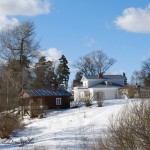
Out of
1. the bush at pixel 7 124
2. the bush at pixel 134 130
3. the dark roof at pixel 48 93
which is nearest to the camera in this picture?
the bush at pixel 134 130

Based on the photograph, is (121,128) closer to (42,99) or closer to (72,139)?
(72,139)

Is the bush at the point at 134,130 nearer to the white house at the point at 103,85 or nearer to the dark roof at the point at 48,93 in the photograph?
the dark roof at the point at 48,93

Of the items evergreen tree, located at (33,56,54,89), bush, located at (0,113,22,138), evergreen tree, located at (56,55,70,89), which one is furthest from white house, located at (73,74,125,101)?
bush, located at (0,113,22,138)

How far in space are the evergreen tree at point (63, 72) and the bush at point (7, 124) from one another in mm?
61072

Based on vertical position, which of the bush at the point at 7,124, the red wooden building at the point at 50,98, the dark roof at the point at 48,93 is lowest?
the bush at the point at 7,124

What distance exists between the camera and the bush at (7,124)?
28.0 m

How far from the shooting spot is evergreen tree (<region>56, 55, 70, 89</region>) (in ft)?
308

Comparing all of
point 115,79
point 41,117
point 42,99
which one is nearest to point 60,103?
point 42,99

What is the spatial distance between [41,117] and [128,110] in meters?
33.8

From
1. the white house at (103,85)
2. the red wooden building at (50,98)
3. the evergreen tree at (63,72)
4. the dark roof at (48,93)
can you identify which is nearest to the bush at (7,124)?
the red wooden building at (50,98)

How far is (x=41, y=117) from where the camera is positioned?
43781 mm

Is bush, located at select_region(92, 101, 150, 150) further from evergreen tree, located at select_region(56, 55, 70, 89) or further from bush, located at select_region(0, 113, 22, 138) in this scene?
evergreen tree, located at select_region(56, 55, 70, 89)

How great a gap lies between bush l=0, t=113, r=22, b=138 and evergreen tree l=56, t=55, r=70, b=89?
61.1m

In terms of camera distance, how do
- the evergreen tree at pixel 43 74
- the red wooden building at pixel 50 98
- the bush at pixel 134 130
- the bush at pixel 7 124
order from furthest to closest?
1. the evergreen tree at pixel 43 74
2. the red wooden building at pixel 50 98
3. the bush at pixel 7 124
4. the bush at pixel 134 130
